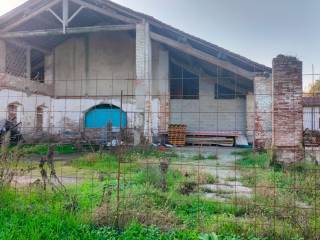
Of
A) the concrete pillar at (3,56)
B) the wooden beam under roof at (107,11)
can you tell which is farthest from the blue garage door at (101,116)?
the wooden beam under roof at (107,11)

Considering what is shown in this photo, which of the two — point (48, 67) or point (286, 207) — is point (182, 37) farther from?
point (286, 207)

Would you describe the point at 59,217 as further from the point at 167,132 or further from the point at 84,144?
the point at 167,132

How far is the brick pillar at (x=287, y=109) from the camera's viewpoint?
28.6 ft

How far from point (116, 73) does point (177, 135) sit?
485cm

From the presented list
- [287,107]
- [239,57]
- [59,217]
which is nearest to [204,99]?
[239,57]

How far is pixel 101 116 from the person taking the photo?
18109 mm

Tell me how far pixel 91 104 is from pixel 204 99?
6159mm

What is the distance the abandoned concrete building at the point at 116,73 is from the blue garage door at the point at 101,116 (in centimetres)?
5

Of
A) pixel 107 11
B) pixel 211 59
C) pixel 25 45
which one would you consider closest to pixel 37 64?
pixel 25 45

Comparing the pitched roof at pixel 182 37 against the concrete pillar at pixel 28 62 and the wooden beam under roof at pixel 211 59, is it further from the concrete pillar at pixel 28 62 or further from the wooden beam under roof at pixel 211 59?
the concrete pillar at pixel 28 62

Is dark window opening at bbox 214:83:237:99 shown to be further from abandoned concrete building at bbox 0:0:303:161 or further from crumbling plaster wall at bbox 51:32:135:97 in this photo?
crumbling plaster wall at bbox 51:32:135:97

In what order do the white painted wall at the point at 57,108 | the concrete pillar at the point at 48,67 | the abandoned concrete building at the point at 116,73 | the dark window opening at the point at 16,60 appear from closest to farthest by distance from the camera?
the abandoned concrete building at the point at 116,73
the white painted wall at the point at 57,108
the dark window opening at the point at 16,60
the concrete pillar at the point at 48,67

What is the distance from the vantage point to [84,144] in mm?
13328

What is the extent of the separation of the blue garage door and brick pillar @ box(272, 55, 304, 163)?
10230 millimetres
